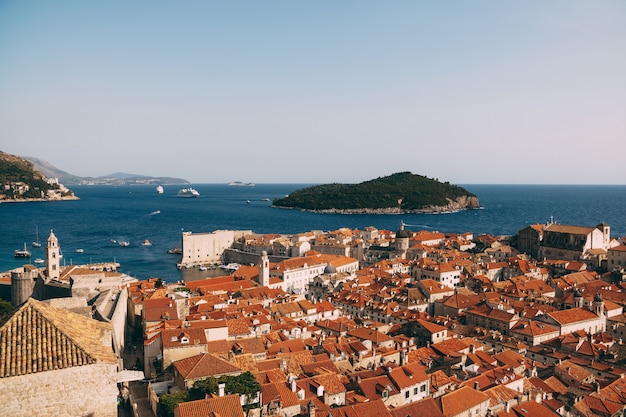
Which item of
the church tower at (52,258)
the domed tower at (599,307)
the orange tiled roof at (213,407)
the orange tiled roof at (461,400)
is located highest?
the church tower at (52,258)

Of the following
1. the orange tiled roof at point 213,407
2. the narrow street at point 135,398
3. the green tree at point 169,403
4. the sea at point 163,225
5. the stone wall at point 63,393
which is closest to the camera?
the stone wall at point 63,393

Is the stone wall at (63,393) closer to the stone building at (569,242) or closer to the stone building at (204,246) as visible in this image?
the stone building at (569,242)

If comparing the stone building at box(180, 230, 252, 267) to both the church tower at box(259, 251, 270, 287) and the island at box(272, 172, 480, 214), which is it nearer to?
Answer: the church tower at box(259, 251, 270, 287)

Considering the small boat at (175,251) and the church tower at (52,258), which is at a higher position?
the church tower at (52,258)

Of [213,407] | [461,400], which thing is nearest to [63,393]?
[213,407]

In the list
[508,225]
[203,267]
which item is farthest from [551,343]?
[508,225]

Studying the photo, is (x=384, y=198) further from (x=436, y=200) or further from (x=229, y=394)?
(x=229, y=394)

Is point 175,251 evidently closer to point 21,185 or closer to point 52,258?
point 52,258

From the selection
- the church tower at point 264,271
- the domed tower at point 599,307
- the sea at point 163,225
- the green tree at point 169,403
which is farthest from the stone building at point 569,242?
the green tree at point 169,403
